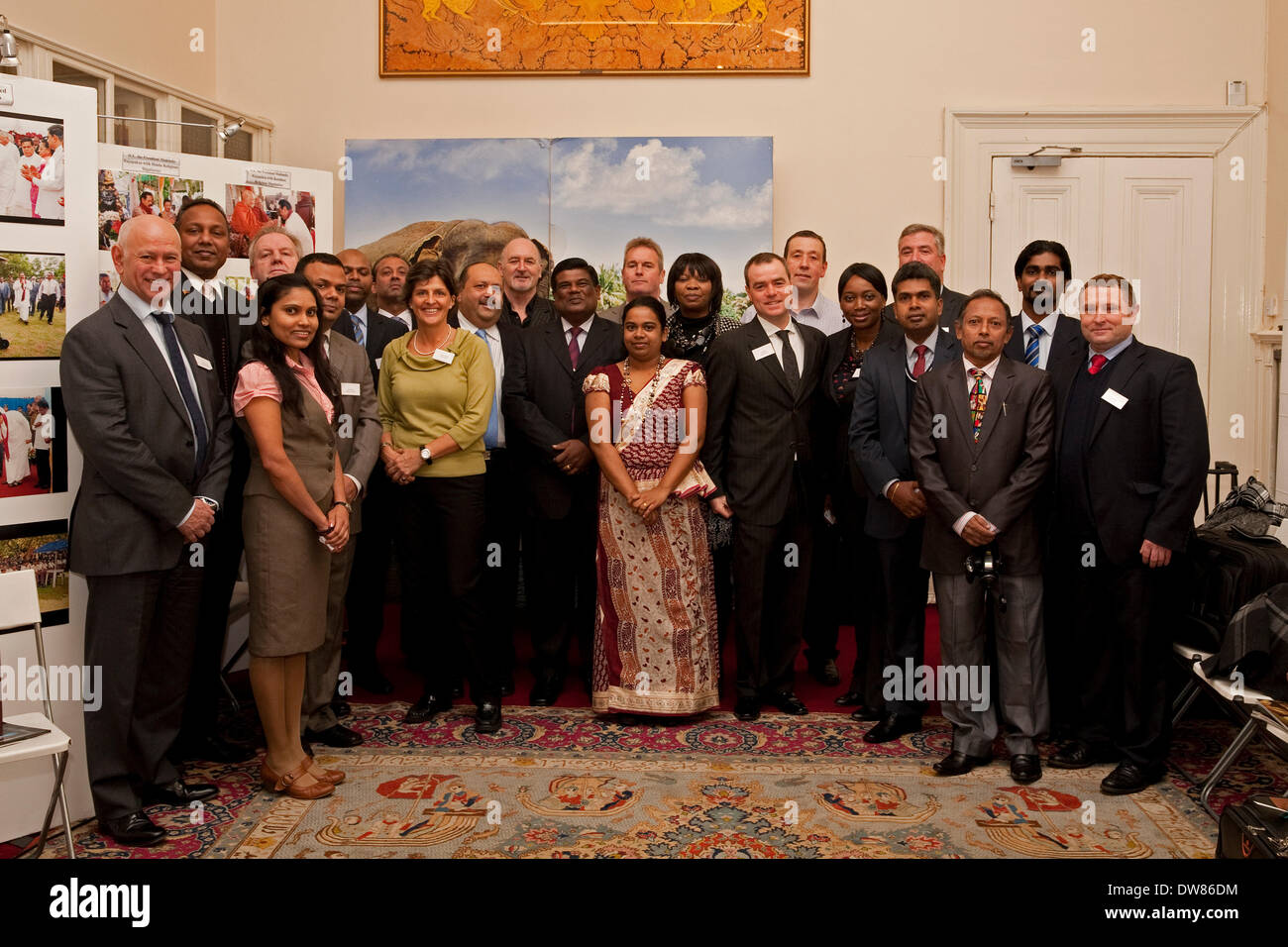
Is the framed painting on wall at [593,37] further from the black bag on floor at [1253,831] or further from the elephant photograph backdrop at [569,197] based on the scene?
the black bag on floor at [1253,831]

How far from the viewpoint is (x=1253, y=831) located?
2.54 m

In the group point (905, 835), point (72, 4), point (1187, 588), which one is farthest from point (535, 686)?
point (72, 4)

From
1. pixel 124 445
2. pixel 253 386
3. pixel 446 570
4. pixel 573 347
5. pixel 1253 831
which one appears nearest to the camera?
pixel 1253 831

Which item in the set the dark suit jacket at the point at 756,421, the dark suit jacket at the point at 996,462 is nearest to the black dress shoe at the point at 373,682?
the dark suit jacket at the point at 756,421

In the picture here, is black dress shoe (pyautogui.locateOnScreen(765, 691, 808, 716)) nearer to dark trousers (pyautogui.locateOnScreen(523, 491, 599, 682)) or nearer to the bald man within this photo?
dark trousers (pyautogui.locateOnScreen(523, 491, 599, 682))

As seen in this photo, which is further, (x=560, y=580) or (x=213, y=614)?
(x=560, y=580)

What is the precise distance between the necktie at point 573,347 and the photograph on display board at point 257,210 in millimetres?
1625

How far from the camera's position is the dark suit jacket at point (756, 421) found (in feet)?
14.7

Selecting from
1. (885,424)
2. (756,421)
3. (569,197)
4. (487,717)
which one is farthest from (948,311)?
(569,197)

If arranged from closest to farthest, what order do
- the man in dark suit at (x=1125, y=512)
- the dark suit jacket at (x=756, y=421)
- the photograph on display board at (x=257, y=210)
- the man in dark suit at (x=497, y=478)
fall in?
the man in dark suit at (x=1125, y=512), the dark suit jacket at (x=756, y=421), the man in dark suit at (x=497, y=478), the photograph on display board at (x=257, y=210)

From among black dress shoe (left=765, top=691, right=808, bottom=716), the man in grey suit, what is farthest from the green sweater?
black dress shoe (left=765, top=691, right=808, bottom=716)

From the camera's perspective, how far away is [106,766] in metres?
3.37

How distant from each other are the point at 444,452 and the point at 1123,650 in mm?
2633

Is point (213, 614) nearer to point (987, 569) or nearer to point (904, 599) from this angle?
point (904, 599)
